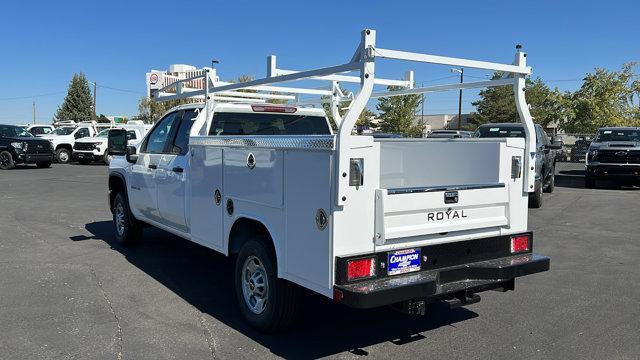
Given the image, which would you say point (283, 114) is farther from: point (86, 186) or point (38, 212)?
point (86, 186)

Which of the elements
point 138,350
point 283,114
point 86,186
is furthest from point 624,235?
point 86,186

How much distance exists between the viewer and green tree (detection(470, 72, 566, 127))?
45.7 m

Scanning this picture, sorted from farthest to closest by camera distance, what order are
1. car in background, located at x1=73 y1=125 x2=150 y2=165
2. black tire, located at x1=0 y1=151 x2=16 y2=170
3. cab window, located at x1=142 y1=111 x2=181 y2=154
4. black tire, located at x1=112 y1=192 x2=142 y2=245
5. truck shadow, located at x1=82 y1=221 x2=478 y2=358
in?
car in background, located at x1=73 y1=125 x2=150 y2=165, black tire, located at x1=0 y1=151 x2=16 y2=170, black tire, located at x1=112 y1=192 x2=142 y2=245, cab window, located at x1=142 y1=111 x2=181 y2=154, truck shadow, located at x1=82 y1=221 x2=478 y2=358

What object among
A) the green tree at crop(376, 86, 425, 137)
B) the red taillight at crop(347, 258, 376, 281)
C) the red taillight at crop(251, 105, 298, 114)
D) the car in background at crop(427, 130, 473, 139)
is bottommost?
the red taillight at crop(347, 258, 376, 281)

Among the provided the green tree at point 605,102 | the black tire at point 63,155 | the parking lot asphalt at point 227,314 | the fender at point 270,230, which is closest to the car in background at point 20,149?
the black tire at point 63,155

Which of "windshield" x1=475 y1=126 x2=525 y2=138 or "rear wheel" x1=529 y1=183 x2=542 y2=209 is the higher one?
"windshield" x1=475 y1=126 x2=525 y2=138

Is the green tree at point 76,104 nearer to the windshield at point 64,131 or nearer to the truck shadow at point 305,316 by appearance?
the windshield at point 64,131

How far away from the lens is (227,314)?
199 inches

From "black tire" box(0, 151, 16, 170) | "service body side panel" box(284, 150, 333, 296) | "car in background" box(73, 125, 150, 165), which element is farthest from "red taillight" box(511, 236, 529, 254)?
"car in background" box(73, 125, 150, 165)

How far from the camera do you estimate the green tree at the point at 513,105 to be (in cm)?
4566

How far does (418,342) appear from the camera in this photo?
176 inches

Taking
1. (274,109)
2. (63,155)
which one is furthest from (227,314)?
(63,155)

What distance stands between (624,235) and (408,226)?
267 inches

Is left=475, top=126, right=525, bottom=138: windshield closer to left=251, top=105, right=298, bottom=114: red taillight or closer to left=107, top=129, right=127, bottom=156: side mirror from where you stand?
left=251, top=105, right=298, bottom=114: red taillight
